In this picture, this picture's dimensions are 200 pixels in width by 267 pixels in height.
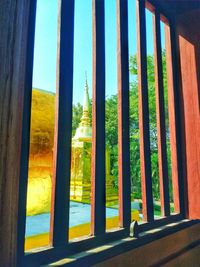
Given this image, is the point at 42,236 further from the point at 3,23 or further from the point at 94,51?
the point at 3,23

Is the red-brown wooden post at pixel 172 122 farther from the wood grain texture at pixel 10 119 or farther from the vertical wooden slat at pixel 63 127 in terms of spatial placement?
the wood grain texture at pixel 10 119

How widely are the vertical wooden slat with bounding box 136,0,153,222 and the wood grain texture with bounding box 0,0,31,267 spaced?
64 cm

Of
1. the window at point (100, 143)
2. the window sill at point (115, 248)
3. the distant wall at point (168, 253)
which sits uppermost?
the window at point (100, 143)

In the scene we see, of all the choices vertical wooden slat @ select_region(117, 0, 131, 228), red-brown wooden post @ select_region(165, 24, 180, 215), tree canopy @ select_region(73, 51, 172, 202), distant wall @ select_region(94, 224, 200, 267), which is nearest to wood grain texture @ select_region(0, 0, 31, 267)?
distant wall @ select_region(94, 224, 200, 267)

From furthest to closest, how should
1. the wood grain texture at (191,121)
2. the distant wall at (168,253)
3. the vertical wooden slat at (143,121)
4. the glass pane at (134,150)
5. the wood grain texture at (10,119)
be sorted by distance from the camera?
the glass pane at (134,150) → the wood grain texture at (191,121) → the vertical wooden slat at (143,121) → the distant wall at (168,253) → the wood grain texture at (10,119)

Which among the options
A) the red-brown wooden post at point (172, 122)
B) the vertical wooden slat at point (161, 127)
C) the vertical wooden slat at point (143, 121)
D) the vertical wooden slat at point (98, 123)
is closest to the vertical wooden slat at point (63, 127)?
the vertical wooden slat at point (98, 123)

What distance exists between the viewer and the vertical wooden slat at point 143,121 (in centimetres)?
105

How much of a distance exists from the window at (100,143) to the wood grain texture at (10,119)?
2.9 inches

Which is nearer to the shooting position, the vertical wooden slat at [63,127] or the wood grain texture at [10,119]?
the wood grain texture at [10,119]

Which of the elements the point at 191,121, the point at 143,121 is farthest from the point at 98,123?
the point at 191,121

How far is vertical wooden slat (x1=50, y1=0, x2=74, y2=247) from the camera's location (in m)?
0.70

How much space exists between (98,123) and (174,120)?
646 millimetres

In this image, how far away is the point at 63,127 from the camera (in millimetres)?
758

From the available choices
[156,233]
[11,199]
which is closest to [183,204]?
[156,233]
